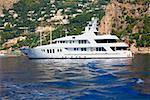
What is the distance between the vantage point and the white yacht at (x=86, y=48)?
4624 inches

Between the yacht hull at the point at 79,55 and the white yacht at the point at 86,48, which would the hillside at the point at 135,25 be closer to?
the white yacht at the point at 86,48

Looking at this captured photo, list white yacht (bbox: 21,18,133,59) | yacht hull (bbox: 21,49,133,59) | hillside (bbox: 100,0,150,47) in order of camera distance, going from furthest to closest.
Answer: hillside (bbox: 100,0,150,47) < white yacht (bbox: 21,18,133,59) < yacht hull (bbox: 21,49,133,59)

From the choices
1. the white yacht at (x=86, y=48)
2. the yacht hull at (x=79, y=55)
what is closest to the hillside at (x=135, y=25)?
the white yacht at (x=86, y=48)

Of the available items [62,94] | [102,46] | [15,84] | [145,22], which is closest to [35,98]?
[62,94]

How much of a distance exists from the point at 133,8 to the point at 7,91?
155 metres

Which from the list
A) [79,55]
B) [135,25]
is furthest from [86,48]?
[135,25]

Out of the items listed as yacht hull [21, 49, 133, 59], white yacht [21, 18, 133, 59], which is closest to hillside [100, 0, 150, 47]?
white yacht [21, 18, 133, 59]

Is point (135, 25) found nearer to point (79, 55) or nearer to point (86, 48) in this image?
point (86, 48)

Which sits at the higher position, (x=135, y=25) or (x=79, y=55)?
(x=135, y=25)

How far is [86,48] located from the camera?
11881cm

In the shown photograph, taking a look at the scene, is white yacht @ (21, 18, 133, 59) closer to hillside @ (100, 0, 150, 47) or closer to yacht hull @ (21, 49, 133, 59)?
yacht hull @ (21, 49, 133, 59)

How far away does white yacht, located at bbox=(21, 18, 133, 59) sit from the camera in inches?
4624

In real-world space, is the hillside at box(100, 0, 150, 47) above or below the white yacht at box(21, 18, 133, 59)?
above

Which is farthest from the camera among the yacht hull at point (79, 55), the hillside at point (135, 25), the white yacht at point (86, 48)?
the hillside at point (135, 25)
